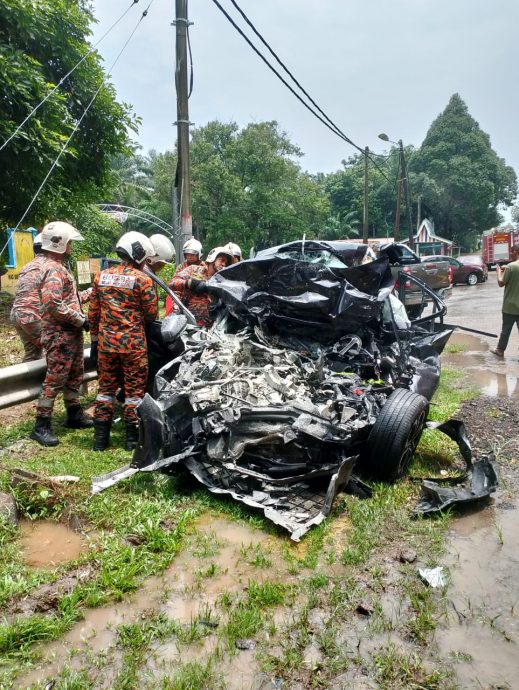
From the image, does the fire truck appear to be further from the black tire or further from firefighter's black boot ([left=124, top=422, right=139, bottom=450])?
firefighter's black boot ([left=124, top=422, right=139, bottom=450])

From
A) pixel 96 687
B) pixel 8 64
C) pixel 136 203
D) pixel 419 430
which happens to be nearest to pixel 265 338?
pixel 419 430

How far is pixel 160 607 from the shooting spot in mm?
2244

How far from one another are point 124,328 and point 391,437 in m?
2.21

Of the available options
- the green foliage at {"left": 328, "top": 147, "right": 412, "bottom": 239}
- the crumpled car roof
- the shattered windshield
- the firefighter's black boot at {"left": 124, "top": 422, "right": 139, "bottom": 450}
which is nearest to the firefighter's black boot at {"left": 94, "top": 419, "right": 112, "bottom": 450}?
the firefighter's black boot at {"left": 124, "top": 422, "right": 139, "bottom": 450}

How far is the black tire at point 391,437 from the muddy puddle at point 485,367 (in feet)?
9.43

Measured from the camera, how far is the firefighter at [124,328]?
3.92 metres

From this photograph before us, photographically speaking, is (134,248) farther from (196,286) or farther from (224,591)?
(224,591)

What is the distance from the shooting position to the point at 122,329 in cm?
393

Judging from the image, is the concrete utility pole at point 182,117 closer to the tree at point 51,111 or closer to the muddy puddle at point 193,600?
the tree at point 51,111

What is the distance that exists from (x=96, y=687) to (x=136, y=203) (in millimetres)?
36773

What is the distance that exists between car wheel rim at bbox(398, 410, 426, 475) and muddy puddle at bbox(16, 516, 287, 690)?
48.0 inches

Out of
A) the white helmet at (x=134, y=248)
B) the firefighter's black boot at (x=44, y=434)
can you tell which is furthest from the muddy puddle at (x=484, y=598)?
the firefighter's black boot at (x=44, y=434)

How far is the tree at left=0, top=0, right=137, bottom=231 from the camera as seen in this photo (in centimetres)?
747

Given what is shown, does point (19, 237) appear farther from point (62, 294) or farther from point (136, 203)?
point (136, 203)
